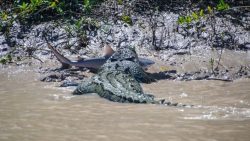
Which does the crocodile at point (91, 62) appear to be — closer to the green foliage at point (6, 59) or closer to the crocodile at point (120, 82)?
the crocodile at point (120, 82)

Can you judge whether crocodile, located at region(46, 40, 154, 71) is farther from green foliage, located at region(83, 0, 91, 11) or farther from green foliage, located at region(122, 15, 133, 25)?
green foliage, located at region(83, 0, 91, 11)

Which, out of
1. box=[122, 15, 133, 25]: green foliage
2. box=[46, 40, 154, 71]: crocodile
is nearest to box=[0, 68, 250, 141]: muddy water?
box=[46, 40, 154, 71]: crocodile

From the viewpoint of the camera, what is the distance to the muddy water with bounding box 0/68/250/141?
4.09 metres

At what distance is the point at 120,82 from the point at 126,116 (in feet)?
5.04

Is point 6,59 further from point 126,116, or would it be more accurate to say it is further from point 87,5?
point 126,116

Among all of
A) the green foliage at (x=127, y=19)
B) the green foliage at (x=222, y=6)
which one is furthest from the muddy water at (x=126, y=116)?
the green foliage at (x=127, y=19)

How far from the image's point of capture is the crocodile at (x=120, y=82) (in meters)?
5.66

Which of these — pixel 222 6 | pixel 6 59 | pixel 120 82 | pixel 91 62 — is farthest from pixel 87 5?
pixel 222 6

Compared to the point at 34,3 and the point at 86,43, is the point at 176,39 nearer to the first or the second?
the point at 86,43

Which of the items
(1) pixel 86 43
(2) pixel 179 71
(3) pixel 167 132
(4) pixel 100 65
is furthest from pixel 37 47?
(3) pixel 167 132

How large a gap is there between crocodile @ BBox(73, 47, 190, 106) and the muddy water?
6.9 inches

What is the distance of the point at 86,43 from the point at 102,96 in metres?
3.17

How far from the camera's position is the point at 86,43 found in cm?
901


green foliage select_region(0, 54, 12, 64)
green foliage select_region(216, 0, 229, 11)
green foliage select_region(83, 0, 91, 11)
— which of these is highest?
green foliage select_region(83, 0, 91, 11)
